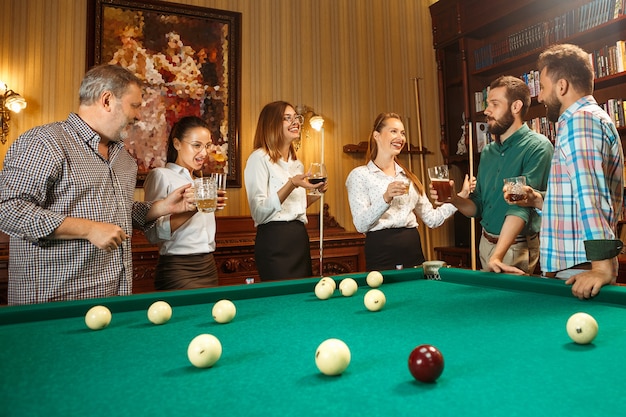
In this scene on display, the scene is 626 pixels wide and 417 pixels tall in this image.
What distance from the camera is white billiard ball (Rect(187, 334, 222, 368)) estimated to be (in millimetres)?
1046

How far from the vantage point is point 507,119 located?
8.69ft

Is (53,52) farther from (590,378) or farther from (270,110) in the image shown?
(590,378)

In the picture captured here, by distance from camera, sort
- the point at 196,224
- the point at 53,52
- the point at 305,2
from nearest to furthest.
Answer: the point at 196,224
the point at 53,52
the point at 305,2

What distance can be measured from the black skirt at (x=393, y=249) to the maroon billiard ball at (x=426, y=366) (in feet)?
6.85

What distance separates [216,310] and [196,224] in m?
1.20

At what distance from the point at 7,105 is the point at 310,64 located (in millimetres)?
2730

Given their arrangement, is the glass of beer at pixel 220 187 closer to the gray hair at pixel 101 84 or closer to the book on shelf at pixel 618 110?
the gray hair at pixel 101 84

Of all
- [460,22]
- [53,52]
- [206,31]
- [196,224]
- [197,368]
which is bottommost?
[197,368]

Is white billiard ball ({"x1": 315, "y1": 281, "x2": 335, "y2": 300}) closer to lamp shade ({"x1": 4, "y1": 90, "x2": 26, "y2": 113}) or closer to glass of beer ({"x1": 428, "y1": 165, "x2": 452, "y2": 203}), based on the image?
glass of beer ({"x1": 428, "y1": 165, "x2": 452, "y2": 203})

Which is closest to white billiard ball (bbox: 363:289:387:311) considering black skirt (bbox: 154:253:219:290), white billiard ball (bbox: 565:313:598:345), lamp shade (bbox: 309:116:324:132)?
white billiard ball (bbox: 565:313:598:345)

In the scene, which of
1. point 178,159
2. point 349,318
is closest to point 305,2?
point 178,159

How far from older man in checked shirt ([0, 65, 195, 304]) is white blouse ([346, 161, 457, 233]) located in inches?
45.0

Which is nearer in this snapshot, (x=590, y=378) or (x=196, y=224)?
(x=590, y=378)

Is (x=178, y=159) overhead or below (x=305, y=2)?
below
